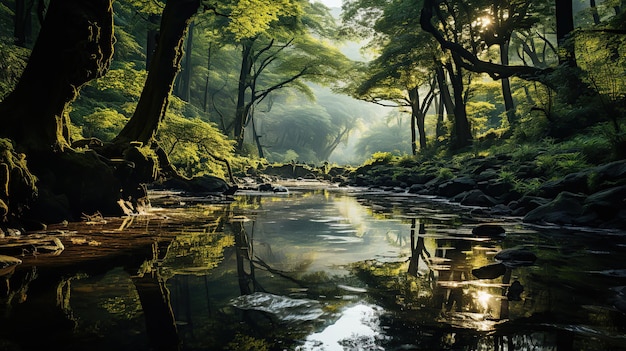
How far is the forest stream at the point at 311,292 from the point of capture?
6.66 feet

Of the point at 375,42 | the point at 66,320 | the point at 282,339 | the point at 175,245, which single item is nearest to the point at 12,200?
the point at 175,245

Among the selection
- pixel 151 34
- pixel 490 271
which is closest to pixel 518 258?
pixel 490 271

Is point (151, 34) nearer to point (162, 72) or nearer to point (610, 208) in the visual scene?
point (162, 72)

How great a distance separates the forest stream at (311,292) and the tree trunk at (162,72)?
3.95 meters

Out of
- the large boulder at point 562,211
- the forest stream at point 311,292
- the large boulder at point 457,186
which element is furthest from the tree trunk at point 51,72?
the large boulder at point 457,186

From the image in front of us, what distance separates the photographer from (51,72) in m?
6.11

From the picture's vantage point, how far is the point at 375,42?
28859 mm

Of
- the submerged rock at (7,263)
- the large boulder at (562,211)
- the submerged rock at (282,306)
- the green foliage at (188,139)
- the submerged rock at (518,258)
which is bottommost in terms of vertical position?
the submerged rock at (282,306)

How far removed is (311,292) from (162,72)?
745 centimetres

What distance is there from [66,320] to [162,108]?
24.2ft

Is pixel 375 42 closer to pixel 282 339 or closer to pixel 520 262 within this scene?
pixel 520 262

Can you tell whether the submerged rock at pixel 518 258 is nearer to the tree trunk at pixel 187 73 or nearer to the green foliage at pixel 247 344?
the green foliage at pixel 247 344

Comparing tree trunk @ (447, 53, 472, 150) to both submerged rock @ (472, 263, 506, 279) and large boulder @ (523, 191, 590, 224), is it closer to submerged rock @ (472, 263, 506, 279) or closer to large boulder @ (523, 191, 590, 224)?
large boulder @ (523, 191, 590, 224)

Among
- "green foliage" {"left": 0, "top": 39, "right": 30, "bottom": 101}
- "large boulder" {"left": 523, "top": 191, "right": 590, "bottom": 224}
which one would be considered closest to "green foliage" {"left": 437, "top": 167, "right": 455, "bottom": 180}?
"large boulder" {"left": 523, "top": 191, "right": 590, "bottom": 224}
